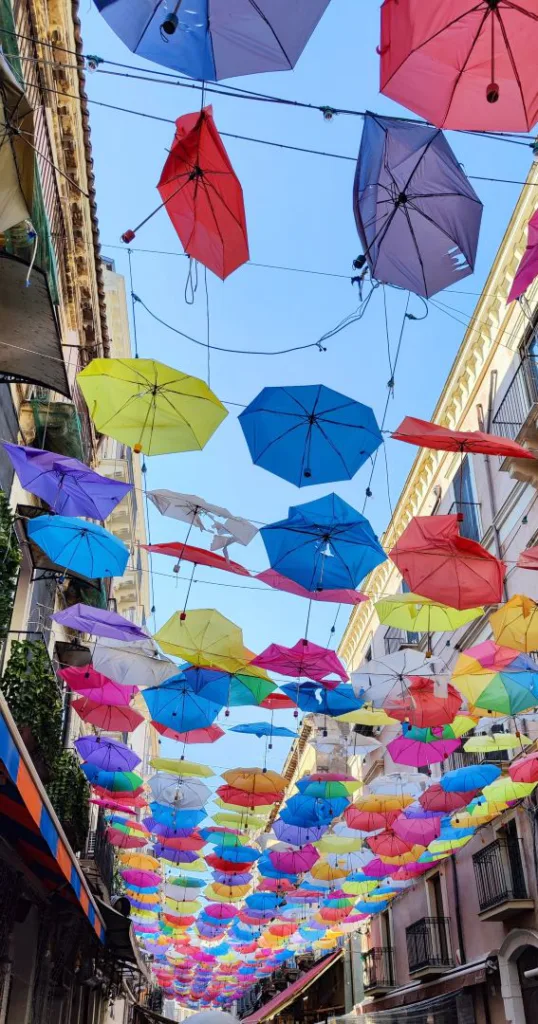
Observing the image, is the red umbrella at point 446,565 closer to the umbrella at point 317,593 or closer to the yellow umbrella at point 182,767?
the umbrella at point 317,593

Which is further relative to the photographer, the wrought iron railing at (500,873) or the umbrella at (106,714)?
the wrought iron railing at (500,873)

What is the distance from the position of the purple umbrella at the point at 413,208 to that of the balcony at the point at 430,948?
1598 centimetres

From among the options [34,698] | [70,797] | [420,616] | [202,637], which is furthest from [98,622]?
[420,616]

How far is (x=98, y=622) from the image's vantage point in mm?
10328

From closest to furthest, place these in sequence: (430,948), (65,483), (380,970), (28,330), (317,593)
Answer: (28,330)
(65,483)
(317,593)
(430,948)
(380,970)

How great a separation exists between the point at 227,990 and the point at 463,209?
54.6 m

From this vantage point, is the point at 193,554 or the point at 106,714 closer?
the point at 193,554

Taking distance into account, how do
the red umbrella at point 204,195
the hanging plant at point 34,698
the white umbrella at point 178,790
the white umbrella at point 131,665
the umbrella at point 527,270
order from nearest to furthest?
the red umbrella at point 204,195
the umbrella at point 527,270
the hanging plant at point 34,698
the white umbrella at point 131,665
the white umbrella at point 178,790

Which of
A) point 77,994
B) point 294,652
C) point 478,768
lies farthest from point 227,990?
point 294,652

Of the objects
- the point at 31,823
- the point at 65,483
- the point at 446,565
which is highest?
the point at 65,483

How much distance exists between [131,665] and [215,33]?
8769 mm

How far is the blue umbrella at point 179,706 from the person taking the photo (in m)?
Result: 12.6

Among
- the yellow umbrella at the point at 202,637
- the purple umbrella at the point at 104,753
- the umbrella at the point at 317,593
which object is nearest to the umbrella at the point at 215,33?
the umbrella at the point at 317,593

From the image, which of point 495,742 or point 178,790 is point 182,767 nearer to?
point 178,790
